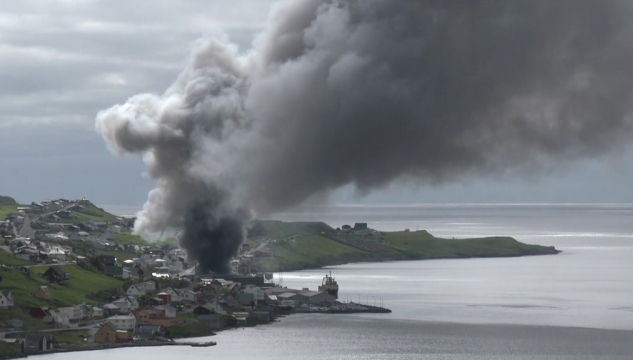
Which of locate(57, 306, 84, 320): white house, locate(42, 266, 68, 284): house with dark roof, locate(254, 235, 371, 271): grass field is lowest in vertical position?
locate(57, 306, 84, 320): white house

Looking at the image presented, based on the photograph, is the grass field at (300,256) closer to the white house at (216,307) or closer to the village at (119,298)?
the village at (119,298)

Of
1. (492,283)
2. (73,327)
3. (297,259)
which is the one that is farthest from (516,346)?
(297,259)

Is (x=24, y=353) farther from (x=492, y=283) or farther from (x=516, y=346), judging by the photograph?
(x=492, y=283)

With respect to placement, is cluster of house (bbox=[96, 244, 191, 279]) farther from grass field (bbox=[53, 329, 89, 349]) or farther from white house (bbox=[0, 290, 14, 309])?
grass field (bbox=[53, 329, 89, 349])

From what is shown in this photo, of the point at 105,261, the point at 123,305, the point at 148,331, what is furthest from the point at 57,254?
the point at 148,331

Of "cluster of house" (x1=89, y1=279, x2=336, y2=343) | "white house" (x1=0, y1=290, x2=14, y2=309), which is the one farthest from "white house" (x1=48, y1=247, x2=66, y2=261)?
"white house" (x1=0, y1=290, x2=14, y2=309)

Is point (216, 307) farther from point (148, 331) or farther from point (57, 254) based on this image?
point (57, 254)

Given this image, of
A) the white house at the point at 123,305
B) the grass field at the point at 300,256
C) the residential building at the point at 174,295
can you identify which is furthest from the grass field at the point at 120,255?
the white house at the point at 123,305
